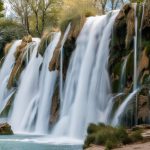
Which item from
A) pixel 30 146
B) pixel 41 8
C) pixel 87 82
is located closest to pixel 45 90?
pixel 87 82

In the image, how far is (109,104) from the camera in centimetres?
3428

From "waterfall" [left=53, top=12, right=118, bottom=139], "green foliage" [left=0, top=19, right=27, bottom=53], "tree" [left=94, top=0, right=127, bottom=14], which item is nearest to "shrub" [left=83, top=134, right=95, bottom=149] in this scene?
"waterfall" [left=53, top=12, right=118, bottom=139]

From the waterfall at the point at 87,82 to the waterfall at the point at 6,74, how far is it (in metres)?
12.2

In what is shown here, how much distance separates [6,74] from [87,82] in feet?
66.8

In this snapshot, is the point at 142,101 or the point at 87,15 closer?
the point at 142,101

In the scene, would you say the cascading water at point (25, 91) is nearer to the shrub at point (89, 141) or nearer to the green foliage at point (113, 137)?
the shrub at point (89, 141)

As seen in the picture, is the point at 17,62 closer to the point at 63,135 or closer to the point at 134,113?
the point at 63,135

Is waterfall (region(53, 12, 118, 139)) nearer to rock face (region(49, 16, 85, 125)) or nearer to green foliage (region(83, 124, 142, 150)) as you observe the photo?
rock face (region(49, 16, 85, 125))

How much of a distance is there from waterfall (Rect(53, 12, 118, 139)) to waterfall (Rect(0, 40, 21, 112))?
1216cm

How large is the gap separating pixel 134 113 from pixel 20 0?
49.7 meters

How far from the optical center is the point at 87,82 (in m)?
37.4

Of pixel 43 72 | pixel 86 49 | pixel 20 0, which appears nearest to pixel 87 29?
pixel 86 49

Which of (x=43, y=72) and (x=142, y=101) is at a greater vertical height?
(x=43, y=72)

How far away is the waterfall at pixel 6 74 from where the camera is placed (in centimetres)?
5131
